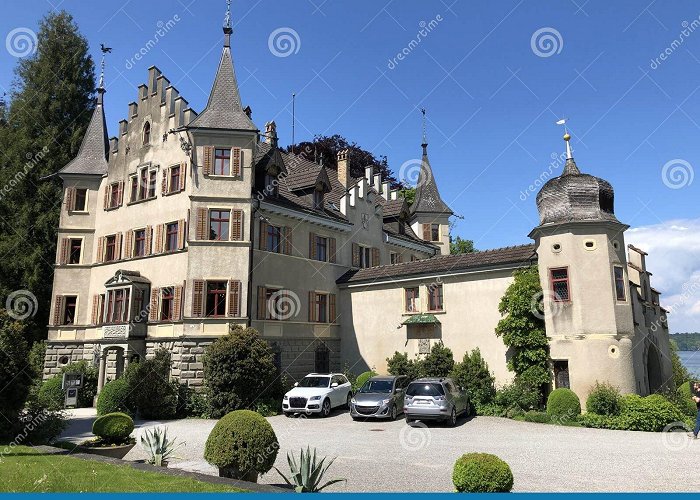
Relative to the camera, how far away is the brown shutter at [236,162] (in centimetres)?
2659

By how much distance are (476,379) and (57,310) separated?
24582mm

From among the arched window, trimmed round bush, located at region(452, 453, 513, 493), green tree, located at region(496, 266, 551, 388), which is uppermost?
the arched window

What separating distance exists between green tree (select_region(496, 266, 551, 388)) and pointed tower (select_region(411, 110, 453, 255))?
18.9 meters

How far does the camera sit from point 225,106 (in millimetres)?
27859

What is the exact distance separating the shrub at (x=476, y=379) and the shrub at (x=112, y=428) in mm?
15346

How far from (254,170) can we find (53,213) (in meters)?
19.9

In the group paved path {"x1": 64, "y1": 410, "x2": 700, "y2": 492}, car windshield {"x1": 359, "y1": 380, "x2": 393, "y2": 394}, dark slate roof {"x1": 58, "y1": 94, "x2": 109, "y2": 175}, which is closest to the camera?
paved path {"x1": 64, "y1": 410, "x2": 700, "y2": 492}

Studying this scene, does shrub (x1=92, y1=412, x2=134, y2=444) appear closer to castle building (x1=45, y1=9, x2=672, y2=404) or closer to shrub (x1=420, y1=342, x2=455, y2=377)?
castle building (x1=45, y1=9, x2=672, y2=404)

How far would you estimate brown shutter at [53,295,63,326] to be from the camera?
3030cm

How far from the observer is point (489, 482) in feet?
25.6

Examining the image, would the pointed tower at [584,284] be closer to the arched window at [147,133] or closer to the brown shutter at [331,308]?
the brown shutter at [331,308]

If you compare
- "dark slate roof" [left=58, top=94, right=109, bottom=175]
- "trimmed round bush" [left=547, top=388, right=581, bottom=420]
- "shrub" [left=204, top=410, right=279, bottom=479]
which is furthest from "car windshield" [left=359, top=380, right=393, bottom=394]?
"dark slate roof" [left=58, top=94, right=109, bottom=175]

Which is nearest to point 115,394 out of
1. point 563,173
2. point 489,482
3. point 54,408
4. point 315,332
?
point 54,408

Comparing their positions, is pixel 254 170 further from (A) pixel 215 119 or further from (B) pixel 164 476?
(B) pixel 164 476
